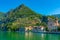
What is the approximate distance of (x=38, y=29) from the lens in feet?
305

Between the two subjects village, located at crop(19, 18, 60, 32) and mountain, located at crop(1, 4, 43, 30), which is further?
mountain, located at crop(1, 4, 43, 30)

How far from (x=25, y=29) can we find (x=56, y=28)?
1232 inches

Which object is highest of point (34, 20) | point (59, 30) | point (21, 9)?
point (21, 9)

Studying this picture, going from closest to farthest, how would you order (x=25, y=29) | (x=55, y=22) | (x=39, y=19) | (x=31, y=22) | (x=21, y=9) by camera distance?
(x=55, y=22) < (x=25, y=29) < (x=31, y=22) < (x=39, y=19) < (x=21, y=9)

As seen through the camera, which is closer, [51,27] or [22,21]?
[51,27]

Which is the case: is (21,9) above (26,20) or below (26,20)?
above

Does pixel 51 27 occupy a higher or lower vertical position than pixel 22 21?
lower

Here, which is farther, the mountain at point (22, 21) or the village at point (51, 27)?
the mountain at point (22, 21)

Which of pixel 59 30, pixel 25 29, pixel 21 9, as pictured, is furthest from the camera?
pixel 21 9

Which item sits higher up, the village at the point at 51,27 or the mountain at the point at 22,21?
the mountain at the point at 22,21

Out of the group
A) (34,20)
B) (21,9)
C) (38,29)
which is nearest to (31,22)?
(34,20)

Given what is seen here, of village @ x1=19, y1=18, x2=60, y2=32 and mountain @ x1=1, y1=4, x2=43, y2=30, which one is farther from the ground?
mountain @ x1=1, y1=4, x2=43, y2=30

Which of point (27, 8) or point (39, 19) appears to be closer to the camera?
point (39, 19)

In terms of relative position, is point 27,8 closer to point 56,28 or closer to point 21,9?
point 21,9
